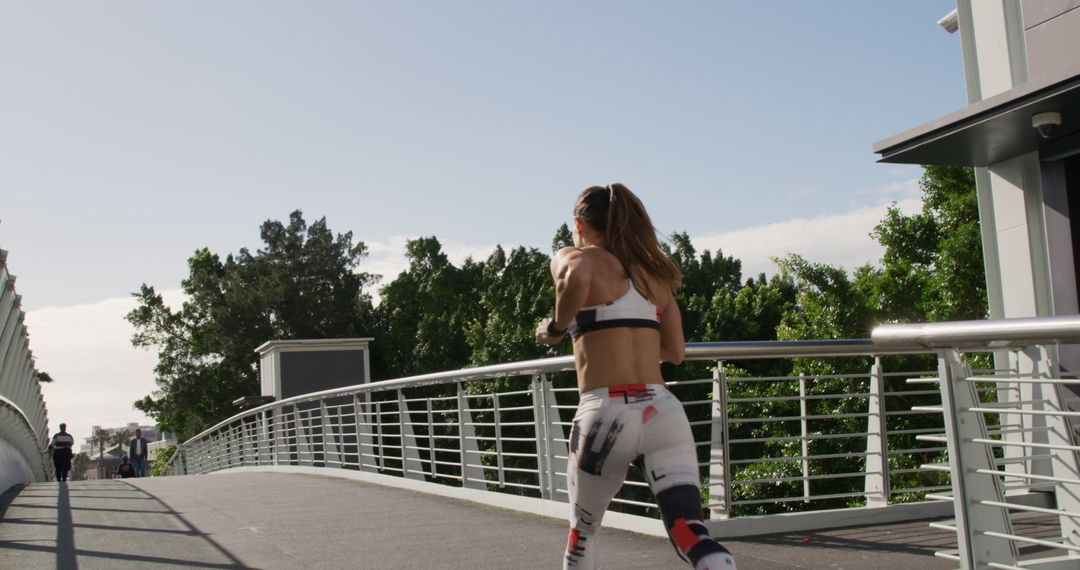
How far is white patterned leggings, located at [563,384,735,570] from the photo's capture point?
347cm

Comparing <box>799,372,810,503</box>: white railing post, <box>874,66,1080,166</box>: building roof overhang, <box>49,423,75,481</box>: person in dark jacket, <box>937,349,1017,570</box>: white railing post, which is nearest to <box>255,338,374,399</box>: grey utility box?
<box>49,423,75,481</box>: person in dark jacket

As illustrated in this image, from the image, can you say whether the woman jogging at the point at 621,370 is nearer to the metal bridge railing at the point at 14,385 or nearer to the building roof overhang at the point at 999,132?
the building roof overhang at the point at 999,132

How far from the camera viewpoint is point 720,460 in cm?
676

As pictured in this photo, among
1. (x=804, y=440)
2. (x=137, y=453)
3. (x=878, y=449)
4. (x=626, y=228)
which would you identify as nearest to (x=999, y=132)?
(x=878, y=449)

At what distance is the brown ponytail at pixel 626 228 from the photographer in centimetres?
371

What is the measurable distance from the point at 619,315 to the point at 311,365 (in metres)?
30.7

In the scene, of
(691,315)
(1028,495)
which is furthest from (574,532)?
(691,315)

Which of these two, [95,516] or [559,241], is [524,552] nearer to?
[95,516]

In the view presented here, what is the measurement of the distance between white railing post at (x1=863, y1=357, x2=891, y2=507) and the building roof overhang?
1.97 meters

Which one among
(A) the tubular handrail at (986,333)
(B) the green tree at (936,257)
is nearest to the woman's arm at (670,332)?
(A) the tubular handrail at (986,333)

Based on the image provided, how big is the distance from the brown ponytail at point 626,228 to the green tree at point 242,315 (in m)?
58.2

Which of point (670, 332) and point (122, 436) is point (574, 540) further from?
point (122, 436)

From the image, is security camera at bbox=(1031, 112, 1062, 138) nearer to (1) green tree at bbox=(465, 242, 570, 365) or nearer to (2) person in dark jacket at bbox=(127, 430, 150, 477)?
(2) person in dark jacket at bbox=(127, 430, 150, 477)

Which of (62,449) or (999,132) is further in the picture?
(62,449)
